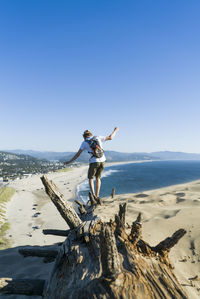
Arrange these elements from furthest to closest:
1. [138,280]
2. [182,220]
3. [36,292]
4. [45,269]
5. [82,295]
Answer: [182,220], [45,269], [36,292], [138,280], [82,295]

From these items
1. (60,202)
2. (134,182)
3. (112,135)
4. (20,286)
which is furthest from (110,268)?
(134,182)

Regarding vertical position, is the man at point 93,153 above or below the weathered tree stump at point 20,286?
above

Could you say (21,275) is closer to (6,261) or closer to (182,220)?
(6,261)

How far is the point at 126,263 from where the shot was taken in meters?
2.65

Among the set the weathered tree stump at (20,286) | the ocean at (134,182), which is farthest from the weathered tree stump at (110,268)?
the ocean at (134,182)

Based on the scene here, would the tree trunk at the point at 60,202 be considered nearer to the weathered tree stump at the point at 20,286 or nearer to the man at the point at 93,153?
the weathered tree stump at the point at 20,286

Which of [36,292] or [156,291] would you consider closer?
[156,291]

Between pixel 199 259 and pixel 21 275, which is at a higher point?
pixel 199 259

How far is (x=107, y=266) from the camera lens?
2035 millimetres

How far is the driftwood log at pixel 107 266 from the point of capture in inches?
80.7

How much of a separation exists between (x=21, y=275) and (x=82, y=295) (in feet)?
18.1

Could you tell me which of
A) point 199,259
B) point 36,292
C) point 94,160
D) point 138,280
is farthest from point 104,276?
point 199,259

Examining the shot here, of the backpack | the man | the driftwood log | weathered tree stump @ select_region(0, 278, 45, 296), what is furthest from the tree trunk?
the backpack

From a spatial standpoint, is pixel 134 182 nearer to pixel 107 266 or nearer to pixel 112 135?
pixel 112 135
